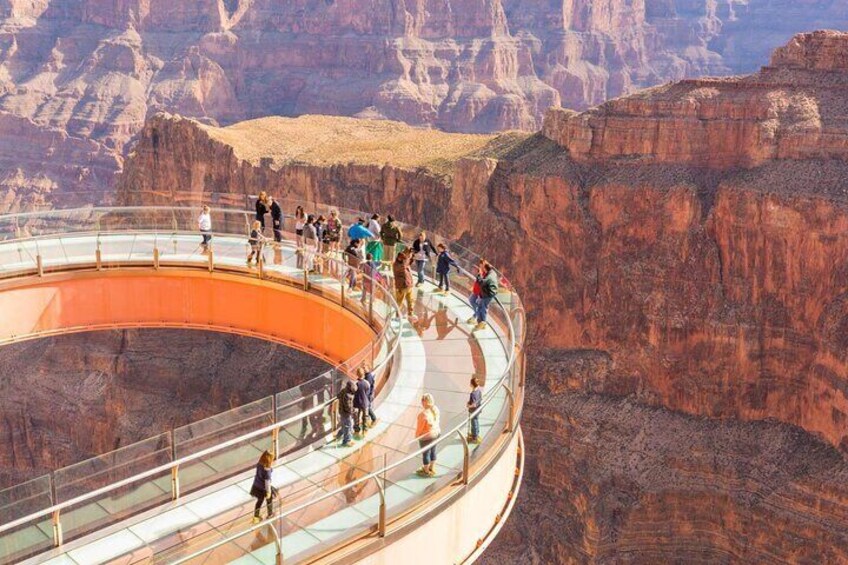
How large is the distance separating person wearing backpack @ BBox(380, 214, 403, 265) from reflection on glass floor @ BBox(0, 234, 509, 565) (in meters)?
3.93

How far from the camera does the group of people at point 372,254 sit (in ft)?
88.1

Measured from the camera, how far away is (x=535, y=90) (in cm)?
15388

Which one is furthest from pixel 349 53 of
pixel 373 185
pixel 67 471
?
pixel 67 471

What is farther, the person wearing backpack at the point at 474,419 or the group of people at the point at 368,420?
the person wearing backpack at the point at 474,419

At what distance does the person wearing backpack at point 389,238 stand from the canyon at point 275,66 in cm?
11373

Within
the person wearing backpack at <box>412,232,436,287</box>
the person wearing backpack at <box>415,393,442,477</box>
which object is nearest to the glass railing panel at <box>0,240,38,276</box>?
the person wearing backpack at <box>412,232,436,287</box>

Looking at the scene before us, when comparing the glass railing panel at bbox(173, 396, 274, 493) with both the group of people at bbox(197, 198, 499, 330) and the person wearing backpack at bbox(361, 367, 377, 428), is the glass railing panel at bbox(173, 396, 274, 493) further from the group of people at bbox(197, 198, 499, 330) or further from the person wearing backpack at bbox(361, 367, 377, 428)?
the group of people at bbox(197, 198, 499, 330)

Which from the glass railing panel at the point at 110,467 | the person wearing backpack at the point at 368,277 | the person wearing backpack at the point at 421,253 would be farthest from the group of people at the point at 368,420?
the person wearing backpack at the point at 421,253

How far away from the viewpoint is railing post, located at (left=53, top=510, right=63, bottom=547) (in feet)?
52.3

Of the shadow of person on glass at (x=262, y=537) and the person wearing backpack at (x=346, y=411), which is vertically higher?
the person wearing backpack at (x=346, y=411)

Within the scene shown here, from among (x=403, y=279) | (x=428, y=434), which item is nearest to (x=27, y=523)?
(x=428, y=434)

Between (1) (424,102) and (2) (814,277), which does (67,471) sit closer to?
(2) (814,277)

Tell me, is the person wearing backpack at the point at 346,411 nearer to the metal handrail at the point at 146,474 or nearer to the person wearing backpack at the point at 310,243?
the metal handrail at the point at 146,474

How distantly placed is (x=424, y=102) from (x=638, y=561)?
100 metres
